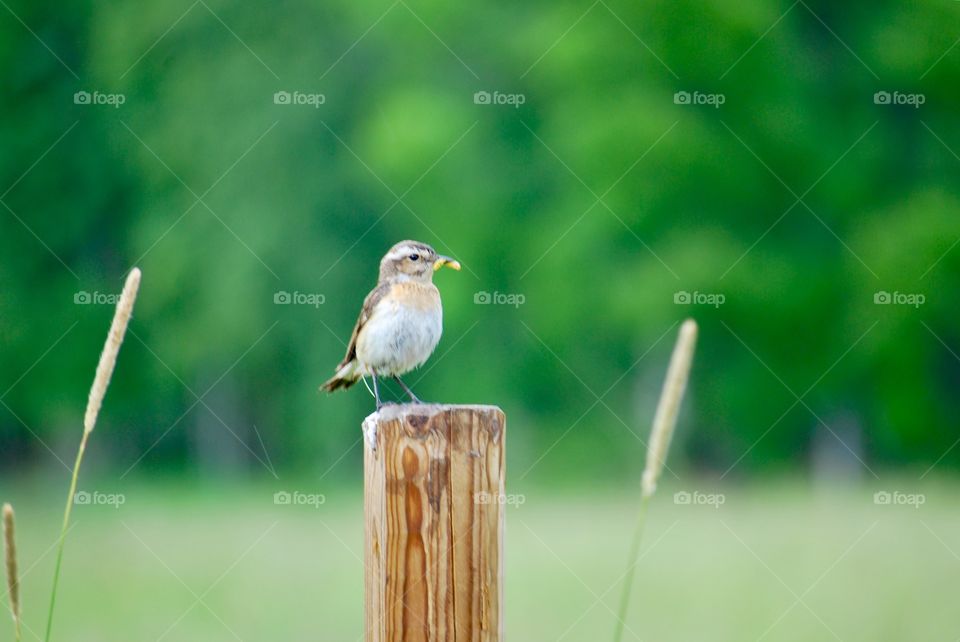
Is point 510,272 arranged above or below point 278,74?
below

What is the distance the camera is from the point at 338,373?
683 cm

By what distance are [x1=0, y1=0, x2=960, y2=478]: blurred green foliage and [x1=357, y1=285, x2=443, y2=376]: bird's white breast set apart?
1257 cm

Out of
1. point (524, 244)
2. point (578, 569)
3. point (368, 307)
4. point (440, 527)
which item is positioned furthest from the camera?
point (524, 244)

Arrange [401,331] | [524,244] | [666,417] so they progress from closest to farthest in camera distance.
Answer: [666,417] → [401,331] → [524,244]

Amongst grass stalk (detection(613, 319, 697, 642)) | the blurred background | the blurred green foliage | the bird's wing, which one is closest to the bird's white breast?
the bird's wing

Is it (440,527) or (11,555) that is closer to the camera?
(11,555)

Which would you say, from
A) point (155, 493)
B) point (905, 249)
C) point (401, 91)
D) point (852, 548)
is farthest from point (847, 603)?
point (155, 493)

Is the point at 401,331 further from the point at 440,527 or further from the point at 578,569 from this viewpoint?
the point at 578,569

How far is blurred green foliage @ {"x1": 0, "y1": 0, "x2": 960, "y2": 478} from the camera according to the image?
19.3 meters

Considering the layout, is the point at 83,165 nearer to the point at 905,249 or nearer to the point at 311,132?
the point at 311,132

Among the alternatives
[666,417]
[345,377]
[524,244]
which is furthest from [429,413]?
[524,244]

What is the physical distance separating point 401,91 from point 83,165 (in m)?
7.60

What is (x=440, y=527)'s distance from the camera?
11.3 ft

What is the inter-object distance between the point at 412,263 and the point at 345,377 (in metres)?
0.79
